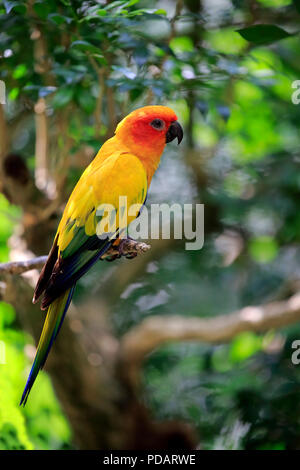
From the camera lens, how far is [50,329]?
4.62ft

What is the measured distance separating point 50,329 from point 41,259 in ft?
1.06

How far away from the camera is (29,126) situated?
12.0 ft

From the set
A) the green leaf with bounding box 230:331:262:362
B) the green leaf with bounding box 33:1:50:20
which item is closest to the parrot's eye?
the green leaf with bounding box 33:1:50:20

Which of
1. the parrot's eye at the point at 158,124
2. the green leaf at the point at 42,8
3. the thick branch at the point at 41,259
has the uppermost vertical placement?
the green leaf at the point at 42,8

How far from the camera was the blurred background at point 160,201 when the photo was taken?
6.82 ft

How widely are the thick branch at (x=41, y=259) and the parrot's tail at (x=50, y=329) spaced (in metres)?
0.22

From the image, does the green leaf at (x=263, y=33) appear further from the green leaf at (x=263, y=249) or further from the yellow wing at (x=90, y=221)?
the green leaf at (x=263, y=249)

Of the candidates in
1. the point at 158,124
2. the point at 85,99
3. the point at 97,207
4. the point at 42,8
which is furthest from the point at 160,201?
the point at 97,207

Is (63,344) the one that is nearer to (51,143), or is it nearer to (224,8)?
(51,143)

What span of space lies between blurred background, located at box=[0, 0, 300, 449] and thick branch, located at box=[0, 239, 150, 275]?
417mm

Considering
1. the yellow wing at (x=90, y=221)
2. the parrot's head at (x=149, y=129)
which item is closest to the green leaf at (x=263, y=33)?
the parrot's head at (x=149, y=129)

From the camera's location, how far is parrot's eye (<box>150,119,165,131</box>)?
158 centimetres

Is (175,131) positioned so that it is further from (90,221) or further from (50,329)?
(50,329)
